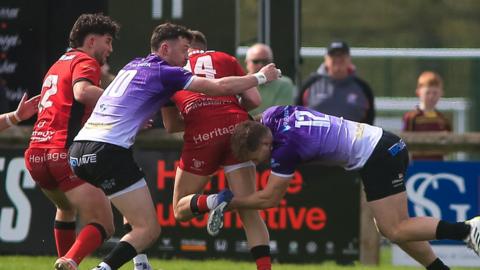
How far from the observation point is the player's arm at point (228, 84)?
32.4 ft

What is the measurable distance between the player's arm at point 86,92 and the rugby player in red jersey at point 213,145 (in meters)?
0.79

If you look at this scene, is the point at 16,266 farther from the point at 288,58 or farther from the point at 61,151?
the point at 288,58

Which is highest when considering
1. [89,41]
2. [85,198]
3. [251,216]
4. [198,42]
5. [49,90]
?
[89,41]

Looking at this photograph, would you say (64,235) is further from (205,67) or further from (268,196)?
(268,196)

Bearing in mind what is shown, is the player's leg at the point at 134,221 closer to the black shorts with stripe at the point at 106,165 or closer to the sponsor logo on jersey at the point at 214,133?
the black shorts with stripe at the point at 106,165

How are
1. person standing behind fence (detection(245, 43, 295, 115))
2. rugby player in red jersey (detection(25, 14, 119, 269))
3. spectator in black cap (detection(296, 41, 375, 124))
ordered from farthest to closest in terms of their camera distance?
1. spectator in black cap (detection(296, 41, 375, 124))
2. person standing behind fence (detection(245, 43, 295, 115))
3. rugby player in red jersey (detection(25, 14, 119, 269))

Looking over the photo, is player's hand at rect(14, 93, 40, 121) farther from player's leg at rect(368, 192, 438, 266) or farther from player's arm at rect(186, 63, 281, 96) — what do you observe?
player's leg at rect(368, 192, 438, 266)

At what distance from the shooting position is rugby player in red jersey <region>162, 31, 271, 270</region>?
10641 mm

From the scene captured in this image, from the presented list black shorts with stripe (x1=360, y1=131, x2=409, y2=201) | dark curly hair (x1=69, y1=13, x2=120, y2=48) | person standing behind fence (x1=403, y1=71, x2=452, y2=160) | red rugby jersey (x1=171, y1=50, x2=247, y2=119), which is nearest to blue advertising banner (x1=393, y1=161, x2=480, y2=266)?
person standing behind fence (x1=403, y1=71, x2=452, y2=160)

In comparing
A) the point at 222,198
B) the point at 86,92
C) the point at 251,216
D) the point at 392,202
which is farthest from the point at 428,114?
the point at 86,92

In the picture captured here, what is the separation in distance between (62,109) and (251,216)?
1.63 metres

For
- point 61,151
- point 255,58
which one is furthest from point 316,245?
point 61,151

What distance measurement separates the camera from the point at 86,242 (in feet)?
33.1

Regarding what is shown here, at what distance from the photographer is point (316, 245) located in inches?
529
